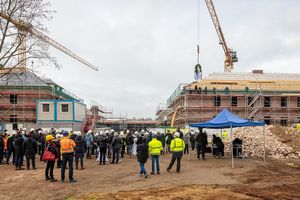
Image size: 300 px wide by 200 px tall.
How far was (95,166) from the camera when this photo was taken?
1862cm

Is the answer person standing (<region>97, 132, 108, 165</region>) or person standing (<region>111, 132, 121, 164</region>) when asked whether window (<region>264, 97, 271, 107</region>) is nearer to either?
person standing (<region>111, 132, 121, 164</region>)

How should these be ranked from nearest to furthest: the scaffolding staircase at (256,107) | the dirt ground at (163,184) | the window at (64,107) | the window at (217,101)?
the dirt ground at (163,184) < the window at (64,107) < the scaffolding staircase at (256,107) < the window at (217,101)

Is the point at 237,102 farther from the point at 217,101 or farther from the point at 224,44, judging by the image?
the point at 224,44

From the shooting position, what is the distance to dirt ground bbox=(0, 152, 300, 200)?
1073cm

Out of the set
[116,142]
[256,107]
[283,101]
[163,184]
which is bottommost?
[163,184]

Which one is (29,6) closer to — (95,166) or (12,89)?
(95,166)

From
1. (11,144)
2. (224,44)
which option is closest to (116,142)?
(11,144)

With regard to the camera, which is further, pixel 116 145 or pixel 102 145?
pixel 116 145

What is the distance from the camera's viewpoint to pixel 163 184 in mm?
12719

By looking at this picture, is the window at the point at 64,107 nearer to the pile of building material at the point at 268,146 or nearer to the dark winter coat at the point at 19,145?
the pile of building material at the point at 268,146

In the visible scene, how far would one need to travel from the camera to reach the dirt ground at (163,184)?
10727 mm

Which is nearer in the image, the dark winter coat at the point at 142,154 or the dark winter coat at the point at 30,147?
the dark winter coat at the point at 142,154

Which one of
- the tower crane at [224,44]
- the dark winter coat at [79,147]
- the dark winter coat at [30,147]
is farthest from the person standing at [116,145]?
the tower crane at [224,44]

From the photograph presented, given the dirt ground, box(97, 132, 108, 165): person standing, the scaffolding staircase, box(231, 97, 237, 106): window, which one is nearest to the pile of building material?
the dirt ground
